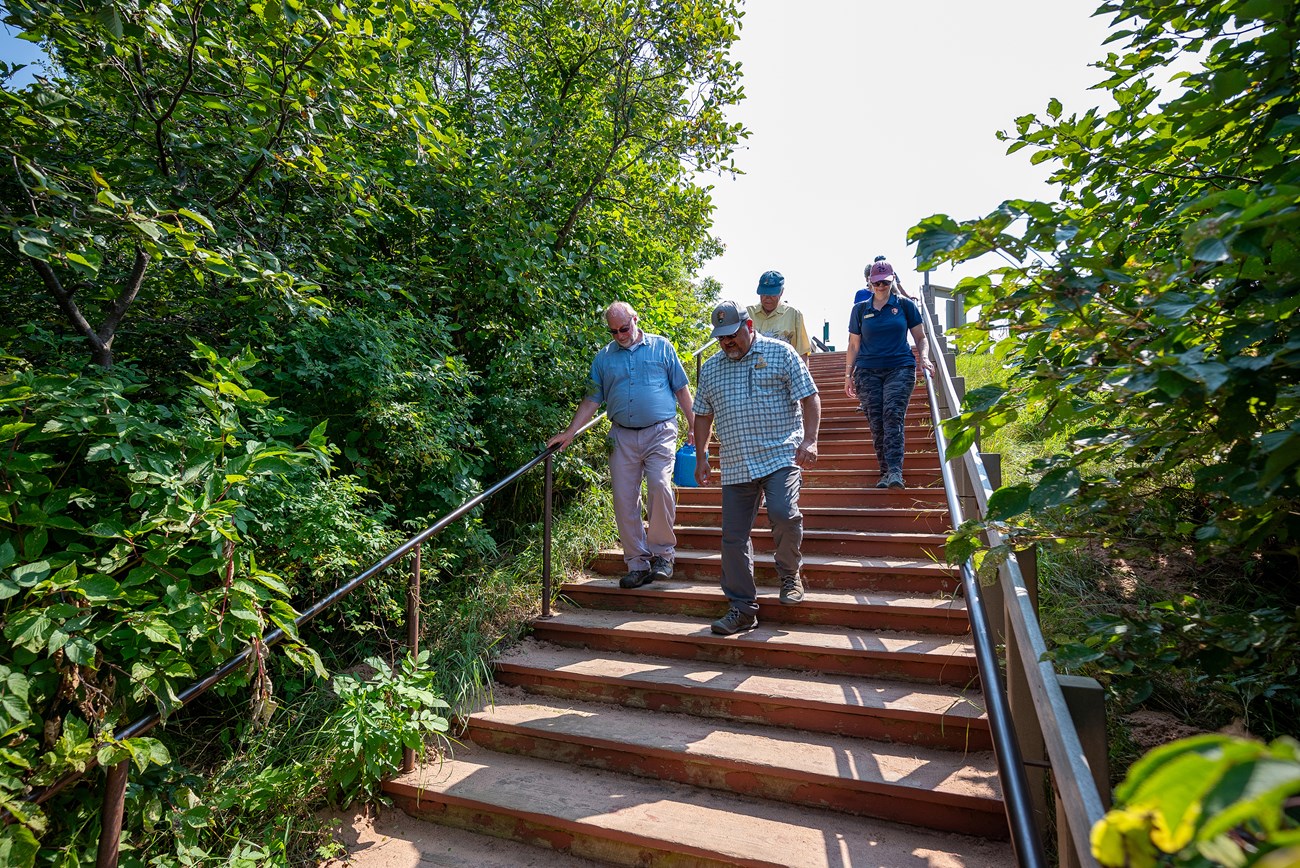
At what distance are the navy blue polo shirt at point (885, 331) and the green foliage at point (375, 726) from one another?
12.5 feet

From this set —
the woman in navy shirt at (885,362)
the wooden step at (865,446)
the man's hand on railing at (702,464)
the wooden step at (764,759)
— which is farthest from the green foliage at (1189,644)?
the wooden step at (865,446)

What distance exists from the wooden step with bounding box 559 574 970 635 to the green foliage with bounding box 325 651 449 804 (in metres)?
1.54

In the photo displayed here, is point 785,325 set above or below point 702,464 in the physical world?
above

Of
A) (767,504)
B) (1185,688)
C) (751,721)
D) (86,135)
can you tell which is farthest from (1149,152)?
(86,135)

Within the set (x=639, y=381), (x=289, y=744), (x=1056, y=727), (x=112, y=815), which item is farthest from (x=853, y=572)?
(x=112, y=815)

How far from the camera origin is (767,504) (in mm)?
3736

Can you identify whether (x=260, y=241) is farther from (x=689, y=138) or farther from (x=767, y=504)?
(x=689, y=138)

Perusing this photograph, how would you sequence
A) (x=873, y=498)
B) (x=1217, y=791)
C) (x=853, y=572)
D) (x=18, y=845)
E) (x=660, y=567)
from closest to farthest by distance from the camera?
(x=1217, y=791)
(x=18, y=845)
(x=853, y=572)
(x=660, y=567)
(x=873, y=498)

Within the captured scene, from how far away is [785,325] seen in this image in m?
6.66

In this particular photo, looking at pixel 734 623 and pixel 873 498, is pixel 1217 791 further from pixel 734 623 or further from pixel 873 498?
pixel 873 498

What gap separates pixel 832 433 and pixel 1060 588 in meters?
3.29

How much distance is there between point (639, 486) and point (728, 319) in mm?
1302

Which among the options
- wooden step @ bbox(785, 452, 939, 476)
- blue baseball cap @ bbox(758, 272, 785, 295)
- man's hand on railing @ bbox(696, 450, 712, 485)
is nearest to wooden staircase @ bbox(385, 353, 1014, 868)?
man's hand on railing @ bbox(696, 450, 712, 485)

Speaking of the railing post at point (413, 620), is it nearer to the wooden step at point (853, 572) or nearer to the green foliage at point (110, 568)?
the green foliage at point (110, 568)
